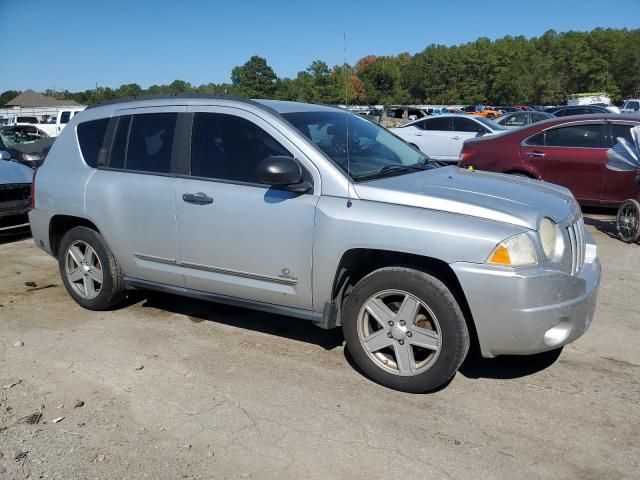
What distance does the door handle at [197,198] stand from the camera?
4.18m

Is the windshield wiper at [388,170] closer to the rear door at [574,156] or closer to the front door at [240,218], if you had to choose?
the front door at [240,218]

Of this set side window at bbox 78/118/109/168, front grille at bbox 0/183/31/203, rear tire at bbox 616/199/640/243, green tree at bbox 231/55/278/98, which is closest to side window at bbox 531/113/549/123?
rear tire at bbox 616/199/640/243

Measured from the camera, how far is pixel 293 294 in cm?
393

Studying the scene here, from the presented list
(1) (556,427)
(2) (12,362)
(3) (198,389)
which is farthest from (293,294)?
(2) (12,362)

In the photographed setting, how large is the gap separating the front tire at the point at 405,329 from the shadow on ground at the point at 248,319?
0.71 meters

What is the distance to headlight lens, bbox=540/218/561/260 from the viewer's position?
11.2ft

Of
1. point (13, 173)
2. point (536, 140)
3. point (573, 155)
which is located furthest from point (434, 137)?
point (13, 173)

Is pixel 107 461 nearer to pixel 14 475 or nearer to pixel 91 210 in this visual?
pixel 14 475

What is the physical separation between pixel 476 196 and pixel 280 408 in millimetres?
1768

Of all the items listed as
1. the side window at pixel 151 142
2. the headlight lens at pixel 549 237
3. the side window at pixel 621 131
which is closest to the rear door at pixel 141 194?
the side window at pixel 151 142

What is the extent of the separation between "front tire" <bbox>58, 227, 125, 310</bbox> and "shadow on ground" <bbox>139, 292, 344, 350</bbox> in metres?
0.45

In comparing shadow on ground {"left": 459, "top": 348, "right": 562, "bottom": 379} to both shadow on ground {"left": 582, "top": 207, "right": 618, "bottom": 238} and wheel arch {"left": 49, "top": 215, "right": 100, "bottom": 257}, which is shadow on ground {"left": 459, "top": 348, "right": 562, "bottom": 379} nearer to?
wheel arch {"left": 49, "top": 215, "right": 100, "bottom": 257}

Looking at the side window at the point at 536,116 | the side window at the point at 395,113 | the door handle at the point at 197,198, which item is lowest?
the door handle at the point at 197,198

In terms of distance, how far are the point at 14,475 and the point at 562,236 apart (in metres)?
3.28
